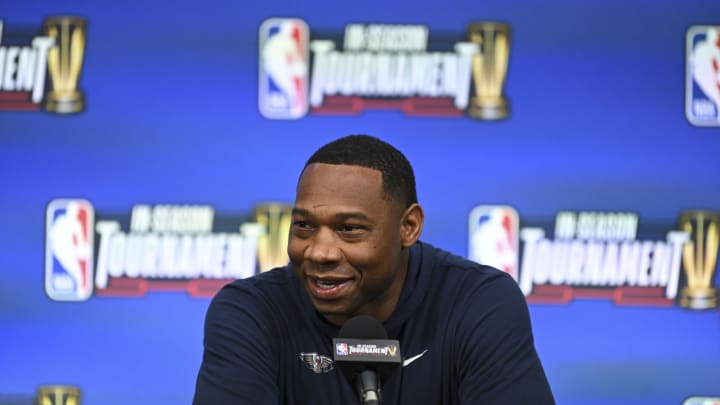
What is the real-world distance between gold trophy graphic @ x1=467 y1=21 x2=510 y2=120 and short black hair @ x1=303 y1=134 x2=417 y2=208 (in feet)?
5.69

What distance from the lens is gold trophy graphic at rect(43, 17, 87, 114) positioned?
174 inches

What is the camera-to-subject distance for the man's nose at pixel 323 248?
8.24ft

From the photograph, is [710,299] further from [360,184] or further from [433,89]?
[360,184]

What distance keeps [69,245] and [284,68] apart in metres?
1.09

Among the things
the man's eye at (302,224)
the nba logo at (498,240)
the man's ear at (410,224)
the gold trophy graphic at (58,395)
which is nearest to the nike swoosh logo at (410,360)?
the man's ear at (410,224)

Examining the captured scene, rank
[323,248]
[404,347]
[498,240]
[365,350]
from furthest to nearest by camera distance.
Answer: [498,240]
[404,347]
[323,248]
[365,350]

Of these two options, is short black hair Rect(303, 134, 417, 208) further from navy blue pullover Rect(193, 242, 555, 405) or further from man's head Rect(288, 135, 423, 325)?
navy blue pullover Rect(193, 242, 555, 405)

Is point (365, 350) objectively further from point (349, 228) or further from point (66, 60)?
point (66, 60)

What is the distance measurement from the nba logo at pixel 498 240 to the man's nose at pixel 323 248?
187 centimetres

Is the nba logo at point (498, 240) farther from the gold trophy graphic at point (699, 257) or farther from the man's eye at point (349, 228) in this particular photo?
the man's eye at point (349, 228)

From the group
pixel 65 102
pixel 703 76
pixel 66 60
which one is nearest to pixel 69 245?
pixel 65 102

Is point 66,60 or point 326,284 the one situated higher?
point 66,60

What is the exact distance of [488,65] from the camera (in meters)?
4.38

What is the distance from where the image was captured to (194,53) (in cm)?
444
